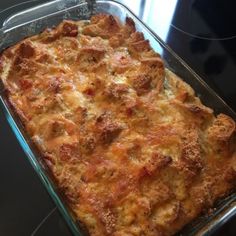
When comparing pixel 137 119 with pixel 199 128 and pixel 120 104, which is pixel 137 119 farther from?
pixel 199 128

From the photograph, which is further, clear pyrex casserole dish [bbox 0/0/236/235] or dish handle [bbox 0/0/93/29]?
dish handle [bbox 0/0/93/29]

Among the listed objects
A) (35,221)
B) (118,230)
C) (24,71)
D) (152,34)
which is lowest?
(35,221)

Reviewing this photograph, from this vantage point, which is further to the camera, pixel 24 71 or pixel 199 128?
pixel 24 71

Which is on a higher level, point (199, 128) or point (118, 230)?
point (199, 128)

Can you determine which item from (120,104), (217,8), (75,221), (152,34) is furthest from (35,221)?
(217,8)

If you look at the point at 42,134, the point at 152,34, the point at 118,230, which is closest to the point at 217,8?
the point at 152,34

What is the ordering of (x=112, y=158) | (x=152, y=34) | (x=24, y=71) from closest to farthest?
1. (x=112, y=158)
2. (x=24, y=71)
3. (x=152, y=34)

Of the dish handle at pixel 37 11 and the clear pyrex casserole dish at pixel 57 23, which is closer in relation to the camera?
the clear pyrex casserole dish at pixel 57 23

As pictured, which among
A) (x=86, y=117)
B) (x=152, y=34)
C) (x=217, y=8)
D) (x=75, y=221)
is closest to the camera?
(x=75, y=221)
